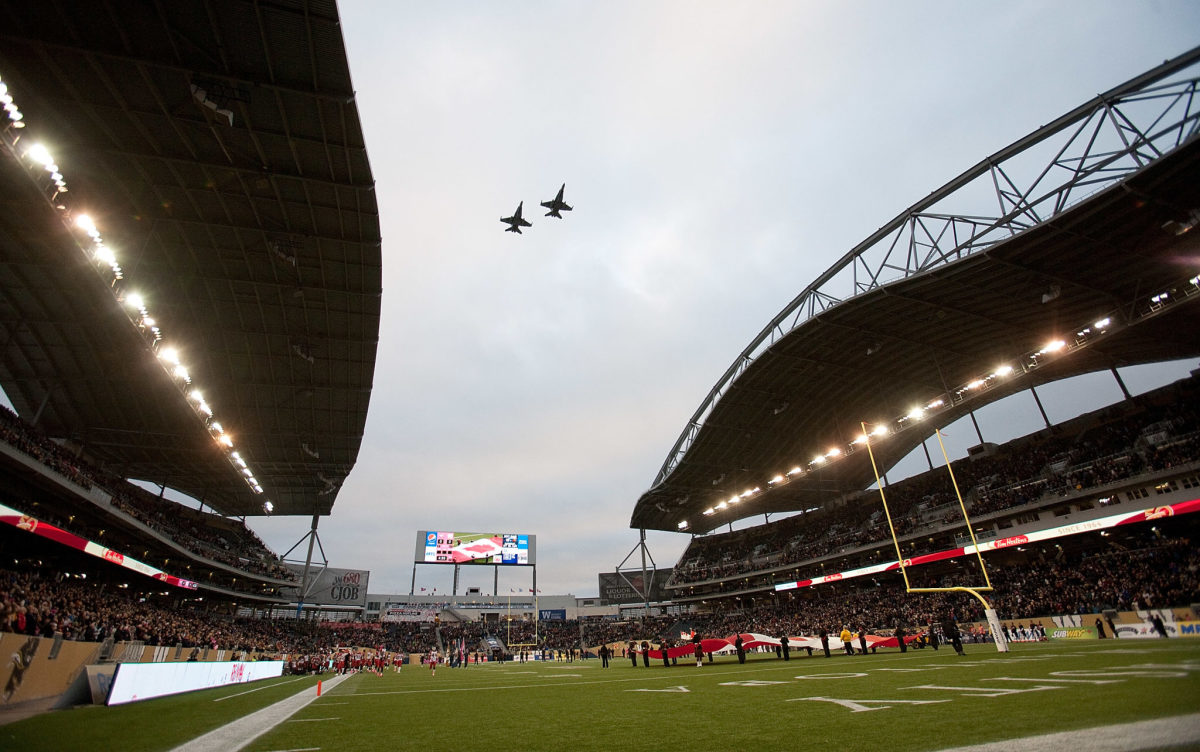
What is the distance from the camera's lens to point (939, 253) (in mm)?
25906

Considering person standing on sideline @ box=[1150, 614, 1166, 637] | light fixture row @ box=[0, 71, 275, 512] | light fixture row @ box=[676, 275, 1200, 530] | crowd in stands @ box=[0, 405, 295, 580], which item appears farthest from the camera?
light fixture row @ box=[676, 275, 1200, 530]

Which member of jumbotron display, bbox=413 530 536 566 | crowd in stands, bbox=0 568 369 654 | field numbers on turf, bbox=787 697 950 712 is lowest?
field numbers on turf, bbox=787 697 950 712

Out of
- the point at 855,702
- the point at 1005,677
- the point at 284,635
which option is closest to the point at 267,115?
the point at 855,702

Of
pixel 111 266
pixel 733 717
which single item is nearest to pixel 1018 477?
pixel 733 717

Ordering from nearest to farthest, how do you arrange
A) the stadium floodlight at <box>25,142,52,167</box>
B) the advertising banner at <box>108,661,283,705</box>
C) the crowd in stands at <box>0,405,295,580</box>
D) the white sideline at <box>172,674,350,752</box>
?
the white sideline at <box>172,674,350,752</box>
the advertising banner at <box>108,661,283,705</box>
the stadium floodlight at <box>25,142,52,167</box>
the crowd in stands at <box>0,405,295,580</box>

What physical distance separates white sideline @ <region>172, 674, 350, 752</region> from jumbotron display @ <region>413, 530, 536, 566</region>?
60.1m

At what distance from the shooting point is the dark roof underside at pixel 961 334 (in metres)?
24.1

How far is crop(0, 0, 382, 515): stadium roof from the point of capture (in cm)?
1513

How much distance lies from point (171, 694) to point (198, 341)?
1729 cm

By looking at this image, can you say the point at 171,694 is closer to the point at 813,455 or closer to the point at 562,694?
the point at 562,694

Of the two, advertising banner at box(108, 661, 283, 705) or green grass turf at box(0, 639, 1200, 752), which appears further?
advertising banner at box(108, 661, 283, 705)

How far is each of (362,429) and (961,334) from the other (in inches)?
1577

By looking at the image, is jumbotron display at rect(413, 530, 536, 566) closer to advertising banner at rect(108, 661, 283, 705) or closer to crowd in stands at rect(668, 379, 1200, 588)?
crowd in stands at rect(668, 379, 1200, 588)

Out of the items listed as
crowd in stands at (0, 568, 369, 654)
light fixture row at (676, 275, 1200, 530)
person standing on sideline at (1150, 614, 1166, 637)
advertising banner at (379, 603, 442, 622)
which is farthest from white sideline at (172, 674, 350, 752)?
advertising banner at (379, 603, 442, 622)
